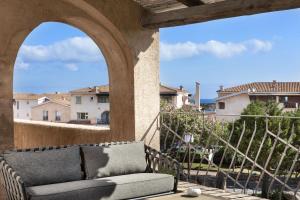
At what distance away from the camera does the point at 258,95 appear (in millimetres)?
40406

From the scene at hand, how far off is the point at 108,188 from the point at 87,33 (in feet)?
10.3

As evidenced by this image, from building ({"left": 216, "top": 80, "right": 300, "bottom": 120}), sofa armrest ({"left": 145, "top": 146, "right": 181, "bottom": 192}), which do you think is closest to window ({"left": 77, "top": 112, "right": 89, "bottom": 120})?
building ({"left": 216, "top": 80, "right": 300, "bottom": 120})

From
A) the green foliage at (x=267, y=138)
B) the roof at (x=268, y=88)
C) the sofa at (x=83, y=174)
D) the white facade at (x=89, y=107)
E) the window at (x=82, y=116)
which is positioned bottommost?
the green foliage at (x=267, y=138)

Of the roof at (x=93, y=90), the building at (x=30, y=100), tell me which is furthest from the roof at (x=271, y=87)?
the building at (x=30, y=100)

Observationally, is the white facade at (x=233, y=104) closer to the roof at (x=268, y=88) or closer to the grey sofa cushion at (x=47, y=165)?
the roof at (x=268, y=88)

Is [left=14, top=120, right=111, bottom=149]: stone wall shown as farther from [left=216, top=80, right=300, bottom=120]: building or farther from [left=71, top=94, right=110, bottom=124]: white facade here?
[left=71, top=94, right=110, bottom=124]: white facade

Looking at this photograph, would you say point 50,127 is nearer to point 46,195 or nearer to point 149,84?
point 149,84

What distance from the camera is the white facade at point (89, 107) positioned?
154 ft

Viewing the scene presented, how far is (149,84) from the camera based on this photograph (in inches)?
230

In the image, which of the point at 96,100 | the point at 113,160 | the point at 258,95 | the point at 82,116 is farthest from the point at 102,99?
the point at 113,160

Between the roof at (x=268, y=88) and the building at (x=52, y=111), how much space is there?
66.6 feet

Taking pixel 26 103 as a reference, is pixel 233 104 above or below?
below

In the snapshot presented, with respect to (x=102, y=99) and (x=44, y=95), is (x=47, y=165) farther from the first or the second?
(x=44, y=95)

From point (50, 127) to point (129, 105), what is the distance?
93.6 inches
